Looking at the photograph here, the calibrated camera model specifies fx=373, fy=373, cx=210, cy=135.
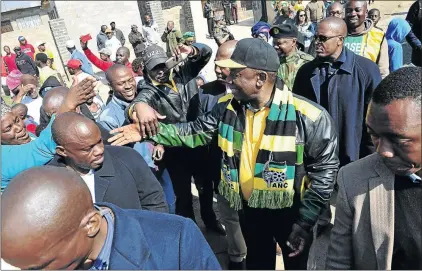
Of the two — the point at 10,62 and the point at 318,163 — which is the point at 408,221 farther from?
the point at 10,62

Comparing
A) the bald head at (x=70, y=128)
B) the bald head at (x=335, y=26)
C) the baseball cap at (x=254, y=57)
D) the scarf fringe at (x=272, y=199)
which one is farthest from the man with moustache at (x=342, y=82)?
the bald head at (x=70, y=128)

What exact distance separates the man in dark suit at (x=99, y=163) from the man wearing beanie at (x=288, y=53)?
2.27 meters

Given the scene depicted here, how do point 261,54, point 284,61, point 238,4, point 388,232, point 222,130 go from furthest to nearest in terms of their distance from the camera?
1. point 238,4
2. point 284,61
3. point 222,130
4. point 261,54
5. point 388,232

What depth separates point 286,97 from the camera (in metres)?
2.29

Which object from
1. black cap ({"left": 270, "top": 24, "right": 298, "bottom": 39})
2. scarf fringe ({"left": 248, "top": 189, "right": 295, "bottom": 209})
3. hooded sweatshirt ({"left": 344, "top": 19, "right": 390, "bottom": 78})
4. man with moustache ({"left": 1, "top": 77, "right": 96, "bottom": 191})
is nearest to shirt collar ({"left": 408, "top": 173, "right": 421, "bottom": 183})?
scarf fringe ({"left": 248, "top": 189, "right": 295, "bottom": 209})

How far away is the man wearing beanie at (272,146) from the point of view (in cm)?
223

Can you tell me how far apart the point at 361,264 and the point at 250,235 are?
110 centimetres

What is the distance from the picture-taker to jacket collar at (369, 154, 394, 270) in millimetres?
1466

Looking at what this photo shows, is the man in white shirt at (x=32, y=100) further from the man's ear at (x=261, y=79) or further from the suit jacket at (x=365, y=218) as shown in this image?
the suit jacket at (x=365, y=218)

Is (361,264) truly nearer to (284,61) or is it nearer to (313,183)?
(313,183)

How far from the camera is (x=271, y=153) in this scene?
2.23 m

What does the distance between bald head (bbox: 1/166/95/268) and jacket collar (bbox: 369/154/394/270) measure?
1113mm

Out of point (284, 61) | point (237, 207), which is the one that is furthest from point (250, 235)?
point (284, 61)

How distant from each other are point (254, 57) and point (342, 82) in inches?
53.3
